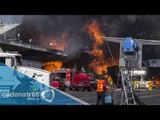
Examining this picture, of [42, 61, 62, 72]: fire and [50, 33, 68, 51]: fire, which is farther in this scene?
[50, 33, 68, 51]: fire

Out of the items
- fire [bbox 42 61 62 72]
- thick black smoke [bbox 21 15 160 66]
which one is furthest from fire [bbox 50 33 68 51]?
fire [bbox 42 61 62 72]

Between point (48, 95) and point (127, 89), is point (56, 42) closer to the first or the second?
point (127, 89)

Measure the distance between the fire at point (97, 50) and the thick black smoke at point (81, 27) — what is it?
238mm

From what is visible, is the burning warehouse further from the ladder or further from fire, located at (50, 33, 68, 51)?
the ladder

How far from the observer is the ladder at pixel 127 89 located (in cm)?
1748

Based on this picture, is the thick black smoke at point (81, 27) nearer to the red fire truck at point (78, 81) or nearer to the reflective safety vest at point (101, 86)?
the reflective safety vest at point (101, 86)

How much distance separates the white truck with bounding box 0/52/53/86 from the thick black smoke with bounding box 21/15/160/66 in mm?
1771

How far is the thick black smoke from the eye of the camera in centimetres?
1819

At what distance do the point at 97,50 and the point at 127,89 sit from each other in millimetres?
3720

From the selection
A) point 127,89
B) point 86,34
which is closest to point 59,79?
point 86,34

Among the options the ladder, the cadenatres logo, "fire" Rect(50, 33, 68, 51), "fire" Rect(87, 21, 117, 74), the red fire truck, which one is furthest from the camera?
the red fire truck
